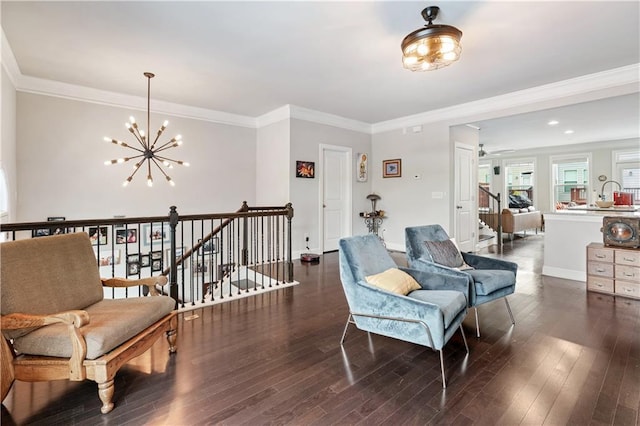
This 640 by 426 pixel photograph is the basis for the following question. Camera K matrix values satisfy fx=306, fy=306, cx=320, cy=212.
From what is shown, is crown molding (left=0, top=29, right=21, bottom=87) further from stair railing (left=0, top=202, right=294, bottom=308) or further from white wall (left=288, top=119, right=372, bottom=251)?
white wall (left=288, top=119, right=372, bottom=251)

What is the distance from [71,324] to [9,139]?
3.80 meters

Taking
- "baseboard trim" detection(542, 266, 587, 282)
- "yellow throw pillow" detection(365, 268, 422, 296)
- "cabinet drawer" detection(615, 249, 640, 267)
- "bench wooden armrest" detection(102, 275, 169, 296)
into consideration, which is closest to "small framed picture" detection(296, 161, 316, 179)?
"yellow throw pillow" detection(365, 268, 422, 296)

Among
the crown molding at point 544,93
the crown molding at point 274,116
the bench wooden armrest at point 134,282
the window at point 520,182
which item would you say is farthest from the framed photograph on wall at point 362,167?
the window at point 520,182

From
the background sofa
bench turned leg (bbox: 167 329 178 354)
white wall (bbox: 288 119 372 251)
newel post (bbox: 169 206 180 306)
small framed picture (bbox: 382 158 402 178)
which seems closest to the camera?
bench turned leg (bbox: 167 329 178 354)

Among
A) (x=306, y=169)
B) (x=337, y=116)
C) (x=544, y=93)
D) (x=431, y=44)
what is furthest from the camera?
(x=337, y=116)

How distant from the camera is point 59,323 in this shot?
71.0 inches

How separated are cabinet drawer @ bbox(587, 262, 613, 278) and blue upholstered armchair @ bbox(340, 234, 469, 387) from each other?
101 inches

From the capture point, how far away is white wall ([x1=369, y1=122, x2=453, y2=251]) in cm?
590

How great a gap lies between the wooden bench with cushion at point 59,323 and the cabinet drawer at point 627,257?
16.5 feet

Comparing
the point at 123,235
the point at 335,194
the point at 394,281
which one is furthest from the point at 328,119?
the point at 394,281

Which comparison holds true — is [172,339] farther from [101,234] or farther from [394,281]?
[101,234]

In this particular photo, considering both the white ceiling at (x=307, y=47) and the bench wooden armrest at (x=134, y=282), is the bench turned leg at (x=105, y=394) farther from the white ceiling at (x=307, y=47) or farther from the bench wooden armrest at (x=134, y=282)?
the white ceiling at (x=307, y=47)

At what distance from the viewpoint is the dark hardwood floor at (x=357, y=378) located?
5.63 feet

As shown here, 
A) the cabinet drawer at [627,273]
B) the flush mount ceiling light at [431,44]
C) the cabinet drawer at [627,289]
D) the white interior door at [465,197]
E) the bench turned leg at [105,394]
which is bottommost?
the bench turned leg at [105,394]
